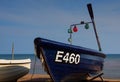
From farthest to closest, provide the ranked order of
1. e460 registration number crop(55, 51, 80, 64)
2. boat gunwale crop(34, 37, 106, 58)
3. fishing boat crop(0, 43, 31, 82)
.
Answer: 1. fishing boat crop(0, 43, 31, 82)
2. e460 registration number crop(55, 51, 80, 64)
3. boat gunwale crop(34, 37, 106, 58)

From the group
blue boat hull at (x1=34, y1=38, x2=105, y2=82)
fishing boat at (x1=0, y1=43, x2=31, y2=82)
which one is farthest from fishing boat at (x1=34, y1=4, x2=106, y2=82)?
fishing boat at (x1=0, y1=43, x2=31, y2=82)

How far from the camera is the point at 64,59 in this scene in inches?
451

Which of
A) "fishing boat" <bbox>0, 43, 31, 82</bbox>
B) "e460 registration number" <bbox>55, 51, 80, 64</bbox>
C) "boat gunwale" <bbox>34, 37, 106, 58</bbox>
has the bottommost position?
"fishing boat" <bbox>0, 43, 31, 82</bbox>

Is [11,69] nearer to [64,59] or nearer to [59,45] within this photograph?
[64,59]

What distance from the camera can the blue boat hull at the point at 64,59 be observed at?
1102cm

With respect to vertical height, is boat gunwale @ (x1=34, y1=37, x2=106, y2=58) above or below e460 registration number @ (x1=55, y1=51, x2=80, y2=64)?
above

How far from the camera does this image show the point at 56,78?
37.0 ft

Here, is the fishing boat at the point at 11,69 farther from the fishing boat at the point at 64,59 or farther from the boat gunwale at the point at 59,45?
the boat gunwale at the point at 59,45

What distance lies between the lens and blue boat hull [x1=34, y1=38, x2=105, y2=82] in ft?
36.1

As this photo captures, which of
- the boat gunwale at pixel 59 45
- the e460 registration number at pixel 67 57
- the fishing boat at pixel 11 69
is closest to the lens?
the boat gunwale at pixel 59 45

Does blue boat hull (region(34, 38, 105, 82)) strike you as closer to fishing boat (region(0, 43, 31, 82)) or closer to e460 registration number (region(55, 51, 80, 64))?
e460 registration number (region(55, 51, 80, 64))

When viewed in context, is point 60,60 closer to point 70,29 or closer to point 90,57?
point 90,57

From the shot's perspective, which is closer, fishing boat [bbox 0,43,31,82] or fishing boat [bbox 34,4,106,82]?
fishing boat [bbox 34,4,106,82]

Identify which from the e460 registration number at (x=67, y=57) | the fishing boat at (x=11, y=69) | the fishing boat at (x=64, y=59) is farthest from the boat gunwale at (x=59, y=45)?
the fishing boat at (x=11, y=69)
